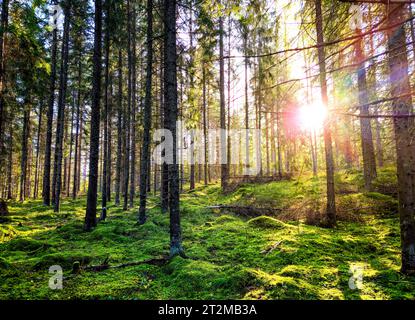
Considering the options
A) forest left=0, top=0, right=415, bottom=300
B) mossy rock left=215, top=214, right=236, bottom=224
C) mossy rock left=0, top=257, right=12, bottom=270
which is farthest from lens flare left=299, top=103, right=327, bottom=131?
mossy rock left=0, top=257, right=12, bottom=270

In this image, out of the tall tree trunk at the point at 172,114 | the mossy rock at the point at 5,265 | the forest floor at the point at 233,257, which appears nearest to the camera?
the forest floor at the point at 233,257

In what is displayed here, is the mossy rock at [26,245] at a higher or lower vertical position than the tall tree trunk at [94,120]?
lower

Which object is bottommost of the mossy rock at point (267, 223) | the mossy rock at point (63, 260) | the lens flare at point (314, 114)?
the mossy rock at point (63, 260)

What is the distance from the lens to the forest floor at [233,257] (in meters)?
4.36

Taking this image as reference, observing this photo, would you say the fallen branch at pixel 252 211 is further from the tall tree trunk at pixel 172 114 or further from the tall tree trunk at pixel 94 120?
the tall tree trunk at pixel 94 120

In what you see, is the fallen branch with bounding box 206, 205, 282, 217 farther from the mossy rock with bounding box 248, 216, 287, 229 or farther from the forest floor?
the mossy rock with bounding box 248, 216, 287, 229

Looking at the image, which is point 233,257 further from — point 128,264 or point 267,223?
point 267,223

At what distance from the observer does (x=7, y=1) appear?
37.8 feet

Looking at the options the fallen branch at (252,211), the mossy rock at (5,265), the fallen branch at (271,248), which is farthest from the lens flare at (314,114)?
the mossy rock at (5,265)

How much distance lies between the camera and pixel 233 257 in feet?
20.1

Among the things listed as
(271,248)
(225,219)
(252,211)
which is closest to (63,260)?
(271,248)

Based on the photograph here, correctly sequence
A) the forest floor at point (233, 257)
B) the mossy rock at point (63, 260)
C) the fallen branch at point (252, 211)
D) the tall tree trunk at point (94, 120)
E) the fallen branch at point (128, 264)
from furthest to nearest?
the fallen branch at point (252, 211) → the tall tree trunk at point (94, 120) → the mossy rock at point (63, 260) → the fallen branch at point (128, 264) → the forest floor at point (233, 257)

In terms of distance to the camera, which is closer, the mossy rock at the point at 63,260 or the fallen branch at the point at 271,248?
the mossy rock at the point at 63,260

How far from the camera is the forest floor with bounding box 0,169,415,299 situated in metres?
4.36
